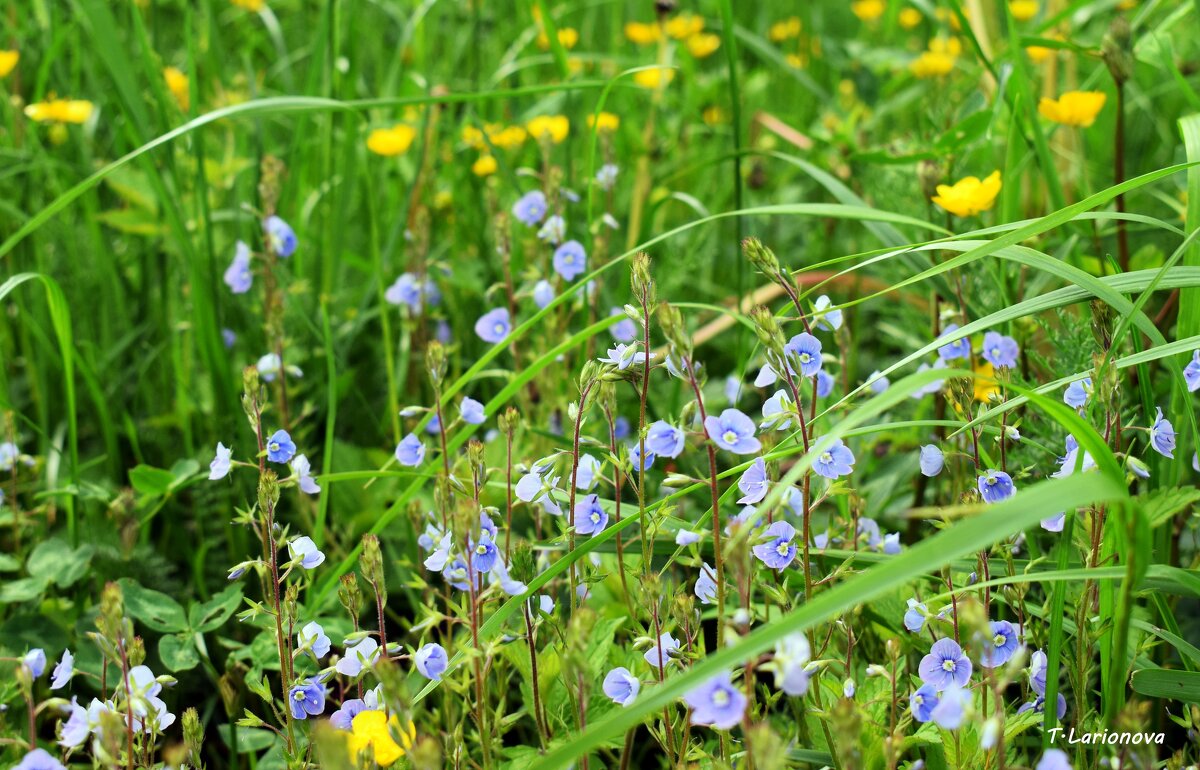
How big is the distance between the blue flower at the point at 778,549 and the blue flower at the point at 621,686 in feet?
0.83

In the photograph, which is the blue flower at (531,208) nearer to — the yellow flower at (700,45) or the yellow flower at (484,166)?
the yellow flower at (484,166)

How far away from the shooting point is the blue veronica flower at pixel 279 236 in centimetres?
252

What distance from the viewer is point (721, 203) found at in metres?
3.44

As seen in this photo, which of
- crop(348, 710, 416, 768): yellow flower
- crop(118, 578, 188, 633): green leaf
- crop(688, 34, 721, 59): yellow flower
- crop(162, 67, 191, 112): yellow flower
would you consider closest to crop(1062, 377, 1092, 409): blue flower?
crop(348, 710, 416, 768): yellow flower

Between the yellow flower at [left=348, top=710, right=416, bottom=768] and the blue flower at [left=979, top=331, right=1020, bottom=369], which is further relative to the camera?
the blue flower at [left=979, top=331, right=1020, bottom=369]

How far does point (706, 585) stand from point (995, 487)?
1.46ft

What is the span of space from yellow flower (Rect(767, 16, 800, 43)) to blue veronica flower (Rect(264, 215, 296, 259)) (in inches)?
113

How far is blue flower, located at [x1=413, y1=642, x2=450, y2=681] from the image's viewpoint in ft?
4.97

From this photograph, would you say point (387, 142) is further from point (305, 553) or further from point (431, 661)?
point (431, 661)

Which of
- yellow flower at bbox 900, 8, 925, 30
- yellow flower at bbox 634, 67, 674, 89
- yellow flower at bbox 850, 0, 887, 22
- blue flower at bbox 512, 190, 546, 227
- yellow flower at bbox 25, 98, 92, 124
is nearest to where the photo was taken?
blue flower at bbox 512, 190, 546, 227

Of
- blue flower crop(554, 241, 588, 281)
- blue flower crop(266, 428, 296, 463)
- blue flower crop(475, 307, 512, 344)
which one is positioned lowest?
blue flower crop(475, 307, 512, 344)

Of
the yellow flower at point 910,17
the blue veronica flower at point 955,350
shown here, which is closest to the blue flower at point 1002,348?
the blue veronica flower at point 955,350

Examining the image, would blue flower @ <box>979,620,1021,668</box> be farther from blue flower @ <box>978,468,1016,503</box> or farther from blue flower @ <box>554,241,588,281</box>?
blue flower @ <box>554,241,588,281</box>

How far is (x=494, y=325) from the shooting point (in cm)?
240
